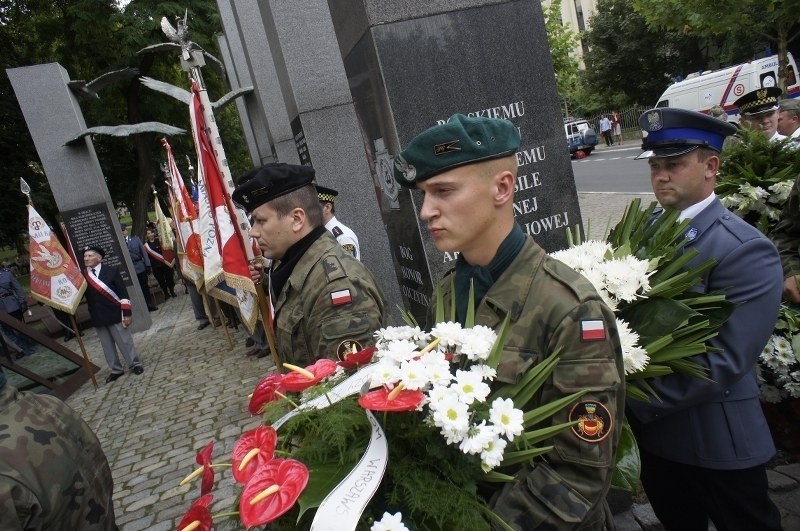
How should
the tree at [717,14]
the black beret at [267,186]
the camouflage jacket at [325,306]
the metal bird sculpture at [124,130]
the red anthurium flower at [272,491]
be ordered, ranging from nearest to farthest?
the red anthurium flower at [272,491]
the camouflage jacket at [325,306]
the black beret at [267,186]
the metal bird sculpture at [124,130]
the tree at [717,14]

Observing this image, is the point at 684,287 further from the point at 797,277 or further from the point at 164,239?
the point at 164,239

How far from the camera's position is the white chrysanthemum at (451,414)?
1.17 meters

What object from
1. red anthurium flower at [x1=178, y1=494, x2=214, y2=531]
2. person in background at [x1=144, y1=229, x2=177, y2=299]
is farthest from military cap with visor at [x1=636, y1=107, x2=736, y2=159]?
person in background at [x1=144, y1=229, x2=177, y2=299]

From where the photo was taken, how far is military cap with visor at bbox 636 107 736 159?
7.33 ft

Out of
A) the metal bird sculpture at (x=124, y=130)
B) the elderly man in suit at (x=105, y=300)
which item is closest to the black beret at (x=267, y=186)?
the elderly man in suit at (x=105, y=300)

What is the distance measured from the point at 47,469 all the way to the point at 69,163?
12483 millimetres

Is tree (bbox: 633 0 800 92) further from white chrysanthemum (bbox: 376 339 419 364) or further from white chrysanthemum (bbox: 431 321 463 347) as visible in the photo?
white chrysanthemum (bbox: 376 339 419 364)

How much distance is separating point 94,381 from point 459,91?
327 inches

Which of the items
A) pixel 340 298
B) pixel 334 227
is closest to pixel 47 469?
pixel 340 298

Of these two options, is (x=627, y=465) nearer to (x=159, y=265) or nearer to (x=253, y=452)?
(x=253, y=452)

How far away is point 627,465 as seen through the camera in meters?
1.85

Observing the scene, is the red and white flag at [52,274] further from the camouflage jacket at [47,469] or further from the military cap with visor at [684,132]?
the military cap with visor at [684,132]

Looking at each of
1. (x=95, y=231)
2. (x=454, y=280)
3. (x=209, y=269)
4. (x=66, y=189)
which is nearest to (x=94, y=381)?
(x=209, y=269)

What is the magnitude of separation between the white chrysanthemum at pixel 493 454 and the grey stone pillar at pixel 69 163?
41.1ft
